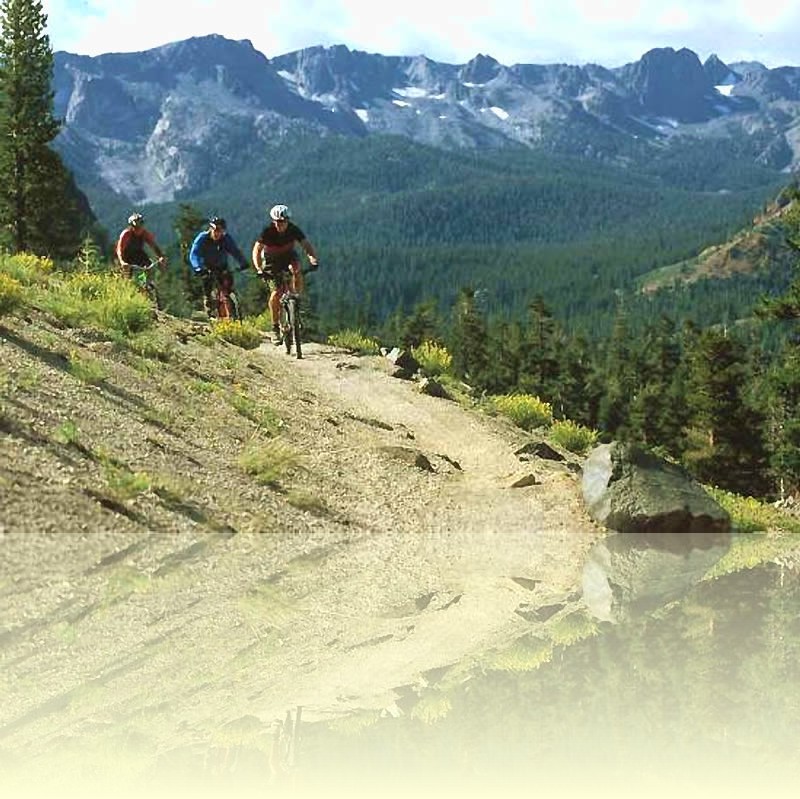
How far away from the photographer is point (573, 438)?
17828mm

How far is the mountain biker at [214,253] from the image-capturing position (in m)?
19.5

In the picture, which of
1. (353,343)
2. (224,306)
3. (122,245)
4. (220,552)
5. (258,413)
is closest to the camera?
(220,552)

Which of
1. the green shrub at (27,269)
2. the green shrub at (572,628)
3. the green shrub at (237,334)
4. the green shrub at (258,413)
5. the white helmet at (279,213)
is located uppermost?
the white helmet at (279,213)

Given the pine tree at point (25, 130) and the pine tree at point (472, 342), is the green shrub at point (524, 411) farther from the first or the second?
the pine tree at point (472, 342)

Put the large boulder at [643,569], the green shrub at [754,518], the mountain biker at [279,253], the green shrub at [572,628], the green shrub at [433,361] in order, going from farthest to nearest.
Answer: the green shrub at [433,361]
the mountain biker at [279,253]
the green shrub at [754,518]
the large boulder at [643,569]
the green shrub at [572,628]

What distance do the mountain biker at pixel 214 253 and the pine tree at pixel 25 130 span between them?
2747cm

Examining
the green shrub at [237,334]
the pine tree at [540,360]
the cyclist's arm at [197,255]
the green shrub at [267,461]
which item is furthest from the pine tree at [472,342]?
the green shrub at [267,461]

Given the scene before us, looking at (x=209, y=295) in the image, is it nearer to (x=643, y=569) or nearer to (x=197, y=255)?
(x=197, y=255)

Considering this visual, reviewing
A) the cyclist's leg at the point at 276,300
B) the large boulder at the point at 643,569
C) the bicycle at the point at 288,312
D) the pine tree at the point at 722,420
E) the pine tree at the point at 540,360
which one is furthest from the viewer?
the pine tree at the point at 540,360

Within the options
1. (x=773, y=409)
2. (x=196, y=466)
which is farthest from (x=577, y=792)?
(x=773, y=409)

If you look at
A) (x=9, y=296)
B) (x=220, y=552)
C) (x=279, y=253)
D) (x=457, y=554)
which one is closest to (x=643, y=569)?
(x=457, y=554)

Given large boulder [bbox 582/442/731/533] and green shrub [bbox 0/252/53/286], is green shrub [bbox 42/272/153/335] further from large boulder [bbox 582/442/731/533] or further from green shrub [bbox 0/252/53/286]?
large boulder [bbox 582/442/731/533]

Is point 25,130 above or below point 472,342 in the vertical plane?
above

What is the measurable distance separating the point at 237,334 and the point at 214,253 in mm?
1749
